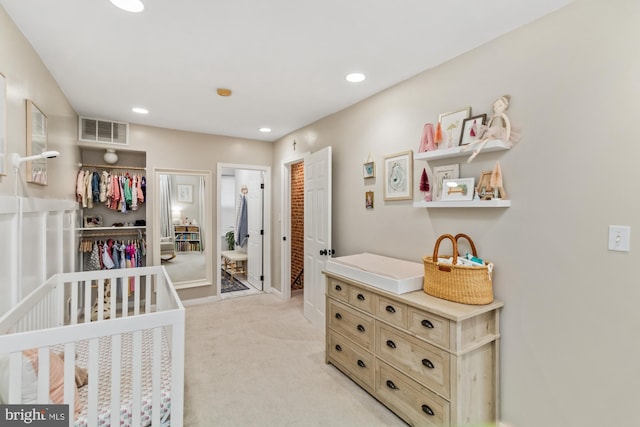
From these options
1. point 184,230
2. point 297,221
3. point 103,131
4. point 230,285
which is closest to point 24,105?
point 103,131

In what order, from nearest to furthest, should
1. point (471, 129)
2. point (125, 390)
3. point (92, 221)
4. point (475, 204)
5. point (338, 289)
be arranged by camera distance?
point (125, 390) < point (475, 204) < point (471, 129) < point (338, 289) < point (92, 221)

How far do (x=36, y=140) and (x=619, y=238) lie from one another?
11.2 feet

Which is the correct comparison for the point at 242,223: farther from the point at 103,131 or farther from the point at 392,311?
the point at 392,311

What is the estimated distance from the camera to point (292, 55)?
6.86 feet

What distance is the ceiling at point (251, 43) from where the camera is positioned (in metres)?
1.61

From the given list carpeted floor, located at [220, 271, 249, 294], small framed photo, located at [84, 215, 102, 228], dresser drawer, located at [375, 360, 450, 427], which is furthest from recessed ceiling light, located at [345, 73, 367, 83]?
carpeted floor, located at [220, 271, 249, 294]

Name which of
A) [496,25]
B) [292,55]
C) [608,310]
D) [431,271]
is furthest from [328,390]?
[496,25]

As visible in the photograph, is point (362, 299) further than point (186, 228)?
No

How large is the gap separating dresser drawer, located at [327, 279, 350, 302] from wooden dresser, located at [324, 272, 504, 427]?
17cm

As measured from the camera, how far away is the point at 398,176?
2547mm

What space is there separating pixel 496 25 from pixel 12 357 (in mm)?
2816

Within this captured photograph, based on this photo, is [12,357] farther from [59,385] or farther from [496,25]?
[496,25]

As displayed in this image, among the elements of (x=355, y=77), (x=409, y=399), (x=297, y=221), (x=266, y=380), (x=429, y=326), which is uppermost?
(x=355, y=77)

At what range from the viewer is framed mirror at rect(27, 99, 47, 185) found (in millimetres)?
1891
